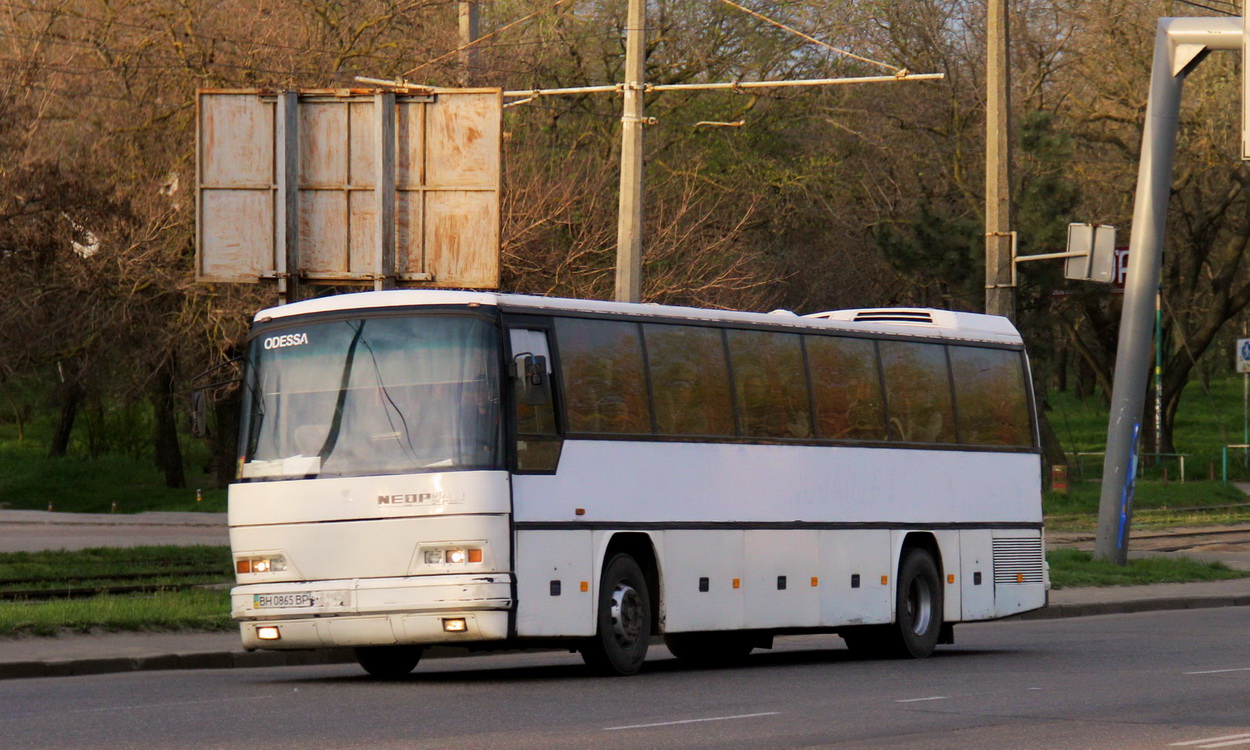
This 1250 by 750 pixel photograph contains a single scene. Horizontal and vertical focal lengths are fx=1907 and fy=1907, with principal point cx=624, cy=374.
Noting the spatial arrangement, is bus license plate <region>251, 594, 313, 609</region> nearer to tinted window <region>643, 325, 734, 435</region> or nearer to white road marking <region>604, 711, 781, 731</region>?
tinted window <region>643, 325, 734, 435</region>

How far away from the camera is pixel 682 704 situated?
41.3 ft

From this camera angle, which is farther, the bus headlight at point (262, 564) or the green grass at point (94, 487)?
the green grass at point (94, 487)

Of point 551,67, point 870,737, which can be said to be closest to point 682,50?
point 551,67

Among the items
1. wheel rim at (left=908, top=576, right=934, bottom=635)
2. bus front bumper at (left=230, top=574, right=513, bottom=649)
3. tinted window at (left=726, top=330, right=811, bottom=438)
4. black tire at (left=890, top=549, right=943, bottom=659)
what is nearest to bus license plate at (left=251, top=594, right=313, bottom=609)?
bus front bumper at (left=230, top=574, right=513, bottom=649)

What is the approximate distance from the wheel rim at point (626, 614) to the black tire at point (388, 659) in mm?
1685

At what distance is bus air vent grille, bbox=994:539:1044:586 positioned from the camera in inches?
758

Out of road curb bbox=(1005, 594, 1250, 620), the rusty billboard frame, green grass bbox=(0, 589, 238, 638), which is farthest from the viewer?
road curb bbox=(1005, 594, 1250, 620)

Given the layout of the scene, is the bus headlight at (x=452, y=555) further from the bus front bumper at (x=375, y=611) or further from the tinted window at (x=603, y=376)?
the tinted window at (x=603, y=376)

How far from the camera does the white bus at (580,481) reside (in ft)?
46.0

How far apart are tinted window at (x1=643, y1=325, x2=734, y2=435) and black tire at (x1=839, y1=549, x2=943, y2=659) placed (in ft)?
9.33

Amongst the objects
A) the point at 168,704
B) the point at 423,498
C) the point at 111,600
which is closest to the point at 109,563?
the point at 111,600

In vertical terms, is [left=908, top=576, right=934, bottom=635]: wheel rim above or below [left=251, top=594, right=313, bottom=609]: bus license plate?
below

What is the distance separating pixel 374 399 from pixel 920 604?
641 cm

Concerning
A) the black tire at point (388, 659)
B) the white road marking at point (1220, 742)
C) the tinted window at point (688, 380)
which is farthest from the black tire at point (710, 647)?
the white road marking at point (1220, 742)
